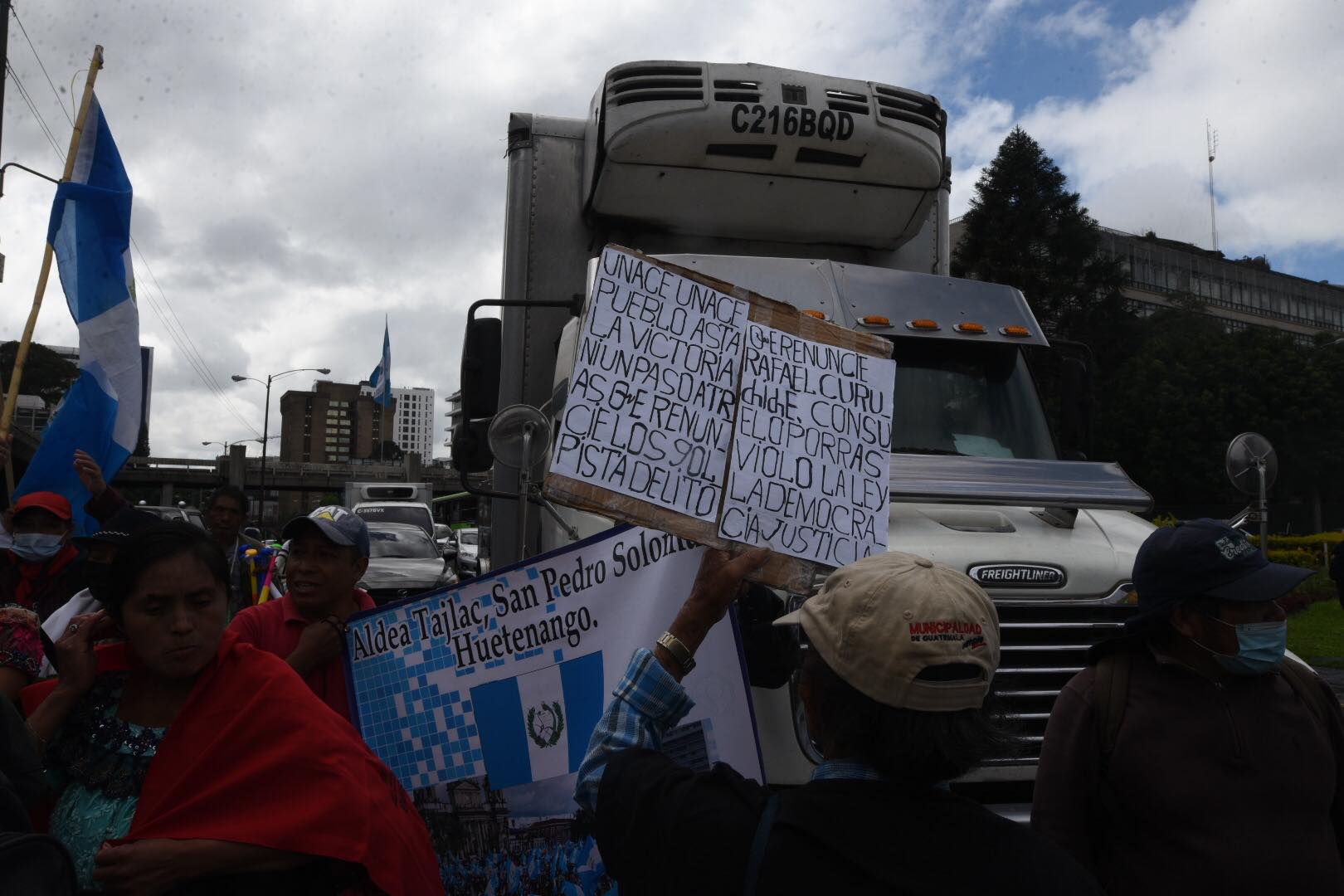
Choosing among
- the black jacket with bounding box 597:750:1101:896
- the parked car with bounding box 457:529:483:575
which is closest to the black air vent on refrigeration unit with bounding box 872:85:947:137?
the black jacket with bounding box 597:750:1101:896

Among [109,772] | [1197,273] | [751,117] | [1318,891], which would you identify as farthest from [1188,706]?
[1197,273]

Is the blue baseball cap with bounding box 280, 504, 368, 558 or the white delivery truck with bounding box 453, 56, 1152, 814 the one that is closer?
the blue baseball cap with bounding box 280, 504, 368, 558

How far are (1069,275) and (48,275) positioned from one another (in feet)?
150

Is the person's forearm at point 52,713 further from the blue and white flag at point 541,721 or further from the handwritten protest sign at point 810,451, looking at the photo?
the handwritten protest sign at point 810,451

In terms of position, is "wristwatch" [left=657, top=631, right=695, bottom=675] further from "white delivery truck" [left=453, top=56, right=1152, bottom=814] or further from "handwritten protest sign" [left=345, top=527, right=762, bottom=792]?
"white delivery truck" [left=453, top=56, right=1152, bottom=814]

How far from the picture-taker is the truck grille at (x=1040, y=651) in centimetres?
380

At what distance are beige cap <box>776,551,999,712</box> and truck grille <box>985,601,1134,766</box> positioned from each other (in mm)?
2153

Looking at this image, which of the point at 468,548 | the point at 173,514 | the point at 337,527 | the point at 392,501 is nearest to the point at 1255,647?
the point at 337,527

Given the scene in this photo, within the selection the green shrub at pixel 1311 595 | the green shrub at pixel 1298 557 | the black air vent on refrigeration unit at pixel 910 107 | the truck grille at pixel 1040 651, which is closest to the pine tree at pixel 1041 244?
the green shrub at pixel 1298 557

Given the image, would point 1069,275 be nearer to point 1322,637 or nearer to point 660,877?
point 1322,637

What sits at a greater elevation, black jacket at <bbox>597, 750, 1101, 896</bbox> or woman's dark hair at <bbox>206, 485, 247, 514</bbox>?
woman's dark hair at <bbox>206, 485, 247, 514</bbox>

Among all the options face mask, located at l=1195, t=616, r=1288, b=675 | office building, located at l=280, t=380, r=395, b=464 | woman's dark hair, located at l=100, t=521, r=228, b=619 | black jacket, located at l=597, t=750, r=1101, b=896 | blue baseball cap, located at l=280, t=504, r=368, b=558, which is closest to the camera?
black jacket, located at l=597, t=750, r=1101, b=896

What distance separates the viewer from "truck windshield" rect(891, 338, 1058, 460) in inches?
188

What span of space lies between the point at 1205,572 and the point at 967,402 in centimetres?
245
